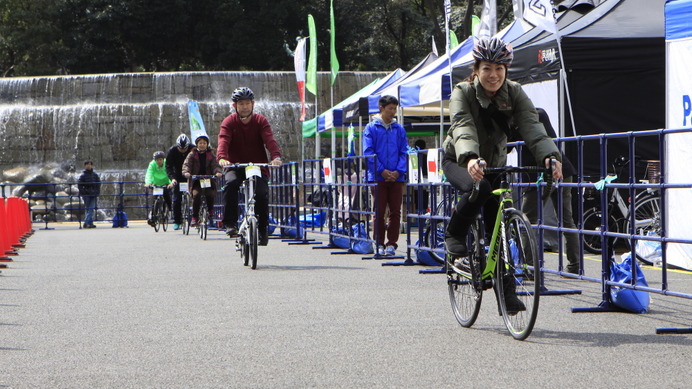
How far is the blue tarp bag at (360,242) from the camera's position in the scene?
14.2 metres

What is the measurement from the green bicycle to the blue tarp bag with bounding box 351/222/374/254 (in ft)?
23.4

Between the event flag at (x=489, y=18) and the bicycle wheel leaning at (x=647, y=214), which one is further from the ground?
the event flag at (x=489, y=18)

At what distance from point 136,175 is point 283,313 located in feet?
115

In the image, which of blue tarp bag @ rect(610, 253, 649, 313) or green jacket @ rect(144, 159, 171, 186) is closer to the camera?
blue tarp bag @ rect(610, 253, 649, 313)

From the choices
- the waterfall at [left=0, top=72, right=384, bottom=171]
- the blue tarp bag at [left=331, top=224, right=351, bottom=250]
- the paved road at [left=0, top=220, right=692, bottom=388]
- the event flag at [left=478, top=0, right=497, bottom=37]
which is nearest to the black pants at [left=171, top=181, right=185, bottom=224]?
the blue tarp bag at [left=331, top=224, right=351, bottom=250]

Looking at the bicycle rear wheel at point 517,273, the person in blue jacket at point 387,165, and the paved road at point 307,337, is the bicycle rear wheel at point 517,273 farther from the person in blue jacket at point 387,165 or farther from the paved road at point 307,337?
the person in blue jacket at point 387,165

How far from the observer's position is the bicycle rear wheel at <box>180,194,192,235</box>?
21.1m

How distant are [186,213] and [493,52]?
15398 millimetres

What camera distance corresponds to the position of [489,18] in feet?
53.2

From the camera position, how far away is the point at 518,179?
981 centimetres

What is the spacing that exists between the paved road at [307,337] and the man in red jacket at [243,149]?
1.15 m

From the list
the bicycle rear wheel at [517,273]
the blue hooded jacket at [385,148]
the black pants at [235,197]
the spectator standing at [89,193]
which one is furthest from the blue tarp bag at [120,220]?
the bicycle rear wheel at [517,273]

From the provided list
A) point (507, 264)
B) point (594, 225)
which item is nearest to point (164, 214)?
point (594, 225)

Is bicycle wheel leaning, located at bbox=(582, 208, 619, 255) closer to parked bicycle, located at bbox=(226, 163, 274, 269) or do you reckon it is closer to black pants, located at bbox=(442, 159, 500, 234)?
black pants, located at bbox=(442, 159, 500, 234)
